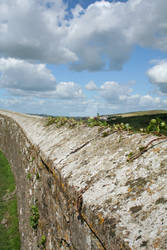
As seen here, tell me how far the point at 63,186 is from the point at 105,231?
1.14 m

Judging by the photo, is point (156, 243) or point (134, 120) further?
point (134, 120)

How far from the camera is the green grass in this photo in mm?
7073

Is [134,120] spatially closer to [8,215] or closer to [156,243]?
[8,215]

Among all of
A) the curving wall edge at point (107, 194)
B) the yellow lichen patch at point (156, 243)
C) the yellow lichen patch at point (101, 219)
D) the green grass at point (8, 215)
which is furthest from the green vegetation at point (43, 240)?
the green grass at point (8, 215)

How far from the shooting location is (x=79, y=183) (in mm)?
2354

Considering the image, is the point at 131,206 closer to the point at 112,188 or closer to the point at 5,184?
the point at 112,188

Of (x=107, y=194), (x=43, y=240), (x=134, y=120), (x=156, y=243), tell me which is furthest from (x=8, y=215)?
(x=156, y=243)

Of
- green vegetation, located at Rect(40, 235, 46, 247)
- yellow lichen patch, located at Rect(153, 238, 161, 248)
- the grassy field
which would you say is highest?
the grassy field

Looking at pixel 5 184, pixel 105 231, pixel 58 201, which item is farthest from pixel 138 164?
pixel 5 184

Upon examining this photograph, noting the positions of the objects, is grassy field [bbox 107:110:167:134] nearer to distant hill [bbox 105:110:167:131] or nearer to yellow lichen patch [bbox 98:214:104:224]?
distant hill [bbox 105:110:167:131]

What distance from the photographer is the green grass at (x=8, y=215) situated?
23.2 ft

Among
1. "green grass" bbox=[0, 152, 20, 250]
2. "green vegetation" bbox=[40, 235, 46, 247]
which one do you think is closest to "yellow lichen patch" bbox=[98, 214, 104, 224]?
"green vegetation" bbox=[40, 235, 46, 247]

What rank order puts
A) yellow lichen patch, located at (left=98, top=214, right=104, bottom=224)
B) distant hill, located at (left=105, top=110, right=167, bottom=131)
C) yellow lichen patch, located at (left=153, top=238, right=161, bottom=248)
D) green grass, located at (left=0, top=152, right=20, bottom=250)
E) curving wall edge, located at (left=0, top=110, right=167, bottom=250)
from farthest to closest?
green grass, located at (left=0, top=152, right=20, bottom=250) < distant hill, located at (left=105, top=110, right=167, bottom=131) < yellow lichen patch, located at (left=98, top=214, right=104, bottom=224) < curving wall edge, located at (left=0, top=110, right=167, bottom=250) < yellow lichen patch, located at (left=153, top=238, right=161, bottom=248)

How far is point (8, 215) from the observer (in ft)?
28.3
